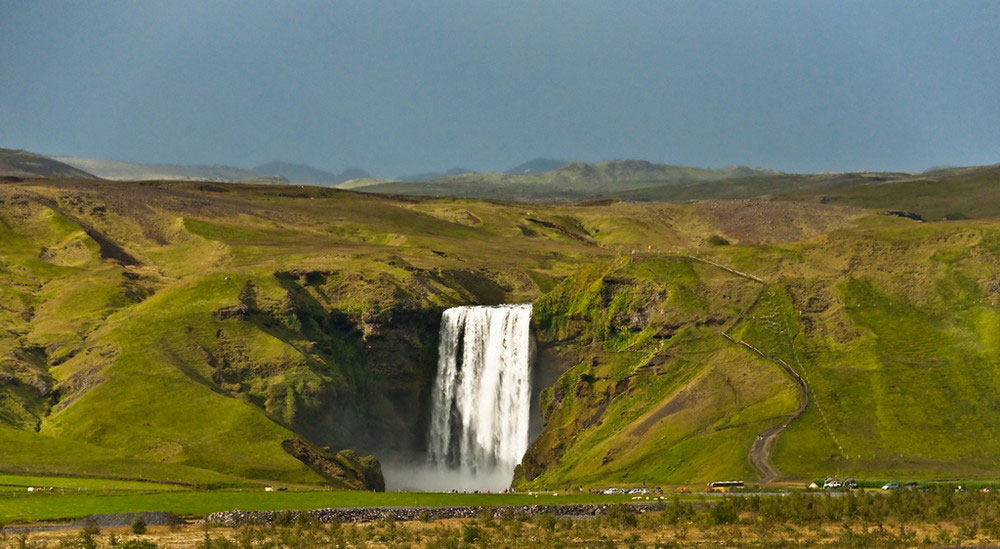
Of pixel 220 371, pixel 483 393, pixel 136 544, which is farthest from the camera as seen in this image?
pixel 483 393

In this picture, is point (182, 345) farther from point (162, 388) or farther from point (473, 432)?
point (473, 432)

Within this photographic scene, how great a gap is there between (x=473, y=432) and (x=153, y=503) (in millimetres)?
79520

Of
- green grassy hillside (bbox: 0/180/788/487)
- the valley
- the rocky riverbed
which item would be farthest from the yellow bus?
green grassy hillside (bbox: 0/180/788/487)

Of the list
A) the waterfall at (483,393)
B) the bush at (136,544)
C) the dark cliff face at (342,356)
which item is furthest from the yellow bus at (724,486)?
the dark cliff face at (342,356)

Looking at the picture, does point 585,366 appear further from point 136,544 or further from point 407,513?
point 136,544

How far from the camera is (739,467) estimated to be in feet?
402

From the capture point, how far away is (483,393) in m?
172

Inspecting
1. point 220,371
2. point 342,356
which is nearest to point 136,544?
point 220,371

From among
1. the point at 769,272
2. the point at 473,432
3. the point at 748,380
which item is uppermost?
the point at 769,272

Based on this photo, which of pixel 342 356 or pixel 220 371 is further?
pixel 342 356

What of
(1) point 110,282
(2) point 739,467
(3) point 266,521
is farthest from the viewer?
(1) point 110,282

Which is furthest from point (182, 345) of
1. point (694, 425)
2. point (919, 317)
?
point (919, 317)

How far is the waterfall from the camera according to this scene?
168 metres

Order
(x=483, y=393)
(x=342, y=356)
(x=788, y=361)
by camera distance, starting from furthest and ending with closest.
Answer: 1. (x=342, y=356)
2. (x=483, y=393)
3. (x=788, y=361)
